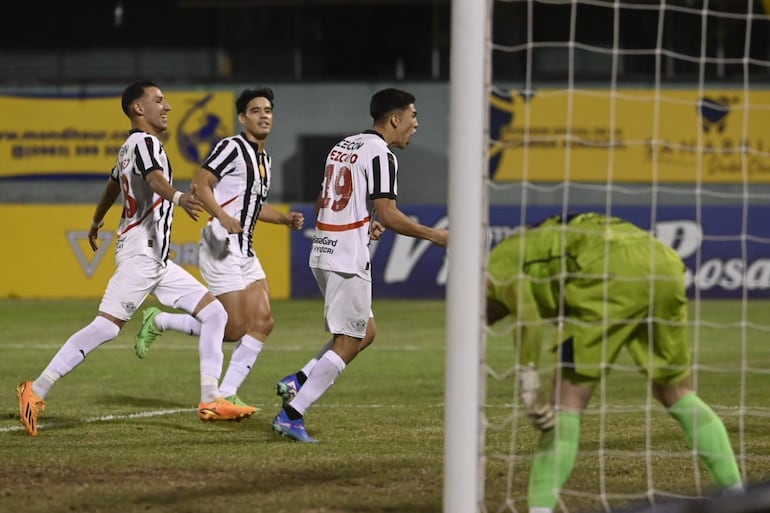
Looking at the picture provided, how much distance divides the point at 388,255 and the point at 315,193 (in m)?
5.87

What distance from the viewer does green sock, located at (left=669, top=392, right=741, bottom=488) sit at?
547 centimetres

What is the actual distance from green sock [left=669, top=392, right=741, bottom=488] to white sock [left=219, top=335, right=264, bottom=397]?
404 centimetres

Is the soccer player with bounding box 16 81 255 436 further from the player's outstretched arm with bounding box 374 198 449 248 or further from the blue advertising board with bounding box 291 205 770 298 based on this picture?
the blue advertising board with bounding box 291 205 770 298

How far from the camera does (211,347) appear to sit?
8727mm

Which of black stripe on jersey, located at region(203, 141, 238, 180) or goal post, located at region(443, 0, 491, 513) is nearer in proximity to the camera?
goal post, located at region(443, 0, 491, 513)

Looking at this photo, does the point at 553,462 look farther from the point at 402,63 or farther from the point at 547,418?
the point at 402,63

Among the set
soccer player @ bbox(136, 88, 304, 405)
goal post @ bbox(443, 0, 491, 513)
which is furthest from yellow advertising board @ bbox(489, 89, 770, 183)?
goal post @ bbox(443, 0, 491, 513)

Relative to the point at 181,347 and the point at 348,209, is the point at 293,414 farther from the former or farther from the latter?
the point at 181,347

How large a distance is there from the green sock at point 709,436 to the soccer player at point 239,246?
3.79m

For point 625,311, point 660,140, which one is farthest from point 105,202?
point 660,140

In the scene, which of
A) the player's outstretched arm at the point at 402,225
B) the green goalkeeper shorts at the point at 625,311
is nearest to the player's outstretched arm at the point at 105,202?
the player's outstretched arm at the point at 402,225

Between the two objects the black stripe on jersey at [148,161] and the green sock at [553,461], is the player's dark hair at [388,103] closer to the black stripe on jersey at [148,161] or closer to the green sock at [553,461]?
the black stripe on jersey at [148,161]

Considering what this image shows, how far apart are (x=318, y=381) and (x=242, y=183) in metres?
1.89

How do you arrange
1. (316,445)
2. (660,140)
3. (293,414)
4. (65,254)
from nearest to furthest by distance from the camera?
1. (316,445)
2. (293,414)
3. (65,254)
4. (660,140)
